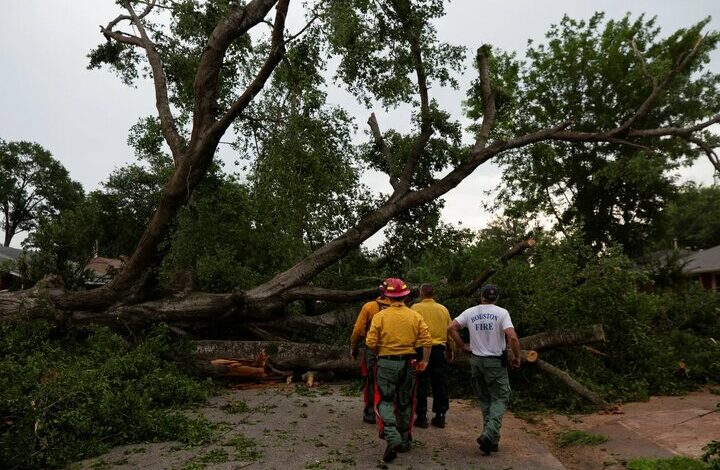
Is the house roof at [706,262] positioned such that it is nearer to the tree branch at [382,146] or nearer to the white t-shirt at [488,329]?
the tree branch at [382,146]

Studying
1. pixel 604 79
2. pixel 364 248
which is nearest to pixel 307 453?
pixel 364 248

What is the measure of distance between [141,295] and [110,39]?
6.47 m

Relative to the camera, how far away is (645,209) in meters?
24.3

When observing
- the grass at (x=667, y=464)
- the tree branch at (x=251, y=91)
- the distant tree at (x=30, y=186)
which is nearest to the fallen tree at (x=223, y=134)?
the tree branch at (x=251, y=91)

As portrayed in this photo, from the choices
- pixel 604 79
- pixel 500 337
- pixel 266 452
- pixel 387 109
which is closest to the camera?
pixel 266 452

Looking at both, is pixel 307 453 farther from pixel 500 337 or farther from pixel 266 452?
pixel 500 337

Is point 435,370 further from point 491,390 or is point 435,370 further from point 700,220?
point 700,220

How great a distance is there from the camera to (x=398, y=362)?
Answer: 5043 millimetres

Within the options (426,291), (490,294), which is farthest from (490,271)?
(490,294)

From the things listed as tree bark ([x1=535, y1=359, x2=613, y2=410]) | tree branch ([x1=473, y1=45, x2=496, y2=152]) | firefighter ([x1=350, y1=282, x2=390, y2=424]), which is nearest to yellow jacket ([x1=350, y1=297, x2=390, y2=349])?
firefighter ([x1=350, y1=282, x2=390, y2=424])

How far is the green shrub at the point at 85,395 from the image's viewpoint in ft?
Answer: 14.7

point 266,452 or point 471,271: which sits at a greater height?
point 471,271

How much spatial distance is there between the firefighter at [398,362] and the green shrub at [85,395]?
1815mm

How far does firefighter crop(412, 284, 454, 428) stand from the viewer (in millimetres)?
6117
